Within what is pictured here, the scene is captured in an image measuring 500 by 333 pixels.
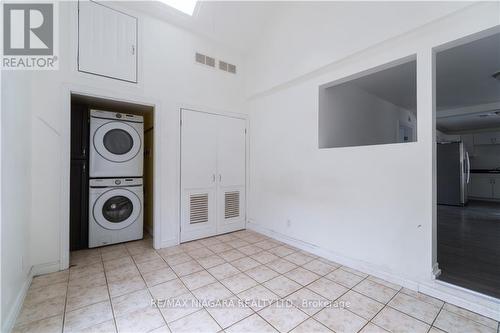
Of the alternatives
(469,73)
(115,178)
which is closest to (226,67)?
(115,178)

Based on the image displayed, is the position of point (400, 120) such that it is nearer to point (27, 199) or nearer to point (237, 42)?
point (237, 42)

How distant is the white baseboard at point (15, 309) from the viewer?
1.50 meters

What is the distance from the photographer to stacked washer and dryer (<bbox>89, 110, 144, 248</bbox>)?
3.10 meters

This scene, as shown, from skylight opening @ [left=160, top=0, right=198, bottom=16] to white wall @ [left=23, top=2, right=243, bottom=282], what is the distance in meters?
0.28

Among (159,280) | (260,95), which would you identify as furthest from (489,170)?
(159,280)

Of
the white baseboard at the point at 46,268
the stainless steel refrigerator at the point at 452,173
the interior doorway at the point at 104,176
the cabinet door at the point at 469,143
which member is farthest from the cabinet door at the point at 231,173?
the cabinet door at the point at 469,143

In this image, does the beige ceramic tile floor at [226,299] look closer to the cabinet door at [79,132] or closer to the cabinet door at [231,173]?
the cabinet door at [231,173]

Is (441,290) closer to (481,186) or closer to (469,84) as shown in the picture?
(469,84)

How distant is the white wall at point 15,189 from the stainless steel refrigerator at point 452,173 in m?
8.47

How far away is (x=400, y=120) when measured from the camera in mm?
5660

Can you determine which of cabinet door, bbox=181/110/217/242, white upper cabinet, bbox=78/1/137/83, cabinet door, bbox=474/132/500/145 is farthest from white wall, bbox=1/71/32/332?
cabinet door, bbox=474/132/500/145

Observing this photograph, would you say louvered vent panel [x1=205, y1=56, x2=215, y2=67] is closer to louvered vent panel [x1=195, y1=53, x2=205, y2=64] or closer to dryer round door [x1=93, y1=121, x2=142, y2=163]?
louvered vent panel [x1=195, y1=53, x2=205, y2=64]

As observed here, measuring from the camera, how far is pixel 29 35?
227cm

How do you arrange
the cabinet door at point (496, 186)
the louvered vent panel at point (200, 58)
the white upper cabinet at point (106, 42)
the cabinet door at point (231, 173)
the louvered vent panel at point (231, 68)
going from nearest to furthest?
the white upper cabinet at point (106, 42), the louvered vent panel at point (200, 58), the cabinet door at point (231, 173), the louvered vent panel at point (231, 68), the cabinet door at point (496, 186)
